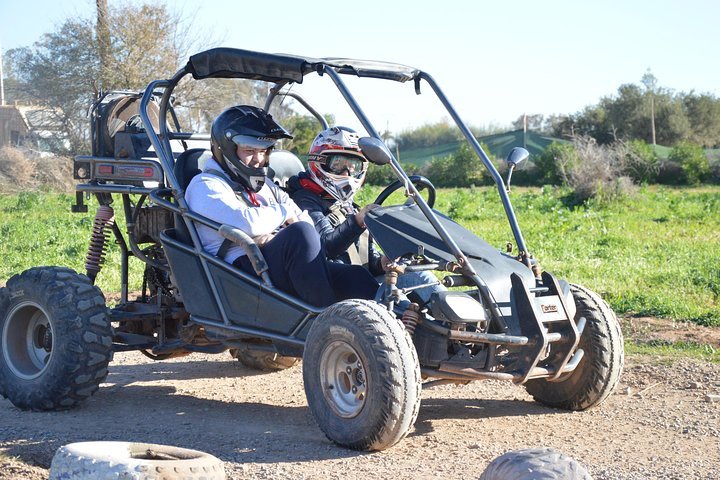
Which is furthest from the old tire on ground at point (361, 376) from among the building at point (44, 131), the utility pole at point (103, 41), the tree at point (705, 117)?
the tree at point (705, 117)

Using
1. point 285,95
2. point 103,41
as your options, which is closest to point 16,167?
point 103,41

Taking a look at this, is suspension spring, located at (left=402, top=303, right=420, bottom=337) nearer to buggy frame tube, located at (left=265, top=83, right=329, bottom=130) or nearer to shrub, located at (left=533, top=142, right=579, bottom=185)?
buggy frame tube, located at (left=265, top=83, right=329, bottom=130)

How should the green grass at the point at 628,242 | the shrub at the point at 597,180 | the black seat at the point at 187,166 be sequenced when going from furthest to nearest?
the shrub at the point at 597,180, the green grass at the point at 628,242, the black seat at the point at 187,166

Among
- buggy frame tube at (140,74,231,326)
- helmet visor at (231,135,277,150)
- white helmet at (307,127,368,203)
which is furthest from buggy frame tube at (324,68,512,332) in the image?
buggy frame tube at (140,74,231,326)

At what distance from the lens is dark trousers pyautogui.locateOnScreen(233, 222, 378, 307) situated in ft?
19.6

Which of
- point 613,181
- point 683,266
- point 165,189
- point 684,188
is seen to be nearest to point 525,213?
point 613,181

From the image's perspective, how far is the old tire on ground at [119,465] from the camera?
14.0ft

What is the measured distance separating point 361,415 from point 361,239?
183 cm

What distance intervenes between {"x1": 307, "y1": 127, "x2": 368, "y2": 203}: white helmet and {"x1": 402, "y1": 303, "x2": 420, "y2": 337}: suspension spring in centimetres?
127

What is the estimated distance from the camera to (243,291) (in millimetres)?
6215

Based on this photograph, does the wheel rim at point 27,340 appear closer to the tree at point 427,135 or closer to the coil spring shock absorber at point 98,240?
the coil spring shock absorber at point 98,240

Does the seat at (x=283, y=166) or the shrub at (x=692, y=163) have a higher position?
the shrub at (x=692, y=163)

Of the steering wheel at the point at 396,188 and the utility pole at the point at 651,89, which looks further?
the utility pole at the point at 651,89

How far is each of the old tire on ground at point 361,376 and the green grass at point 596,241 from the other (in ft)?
16.8
